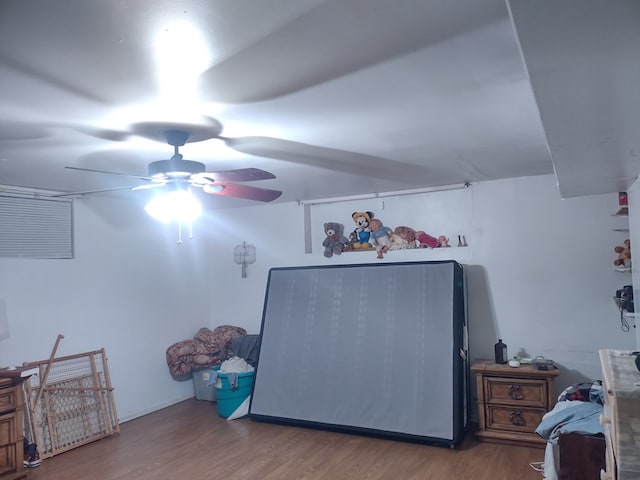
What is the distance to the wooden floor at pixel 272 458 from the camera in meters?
3.43

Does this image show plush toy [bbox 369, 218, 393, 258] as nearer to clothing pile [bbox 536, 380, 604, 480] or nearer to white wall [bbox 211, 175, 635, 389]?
white wall [bbox 211, 175, 635, 389]

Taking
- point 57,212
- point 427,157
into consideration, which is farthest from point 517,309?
point 57,212

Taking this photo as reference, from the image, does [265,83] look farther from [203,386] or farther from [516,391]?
[203,386]

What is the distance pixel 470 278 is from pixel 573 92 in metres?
3.39

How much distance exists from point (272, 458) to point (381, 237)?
2.30m

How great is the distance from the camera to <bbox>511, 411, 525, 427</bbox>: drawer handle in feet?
12.8

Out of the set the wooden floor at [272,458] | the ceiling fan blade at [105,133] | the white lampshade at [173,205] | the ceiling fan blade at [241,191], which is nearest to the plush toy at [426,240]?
the wooden floor at [272,458]

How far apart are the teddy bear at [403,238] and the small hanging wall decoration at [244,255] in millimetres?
1738

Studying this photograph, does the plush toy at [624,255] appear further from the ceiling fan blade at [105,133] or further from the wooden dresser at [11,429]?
the wooden dresser at [11,429]

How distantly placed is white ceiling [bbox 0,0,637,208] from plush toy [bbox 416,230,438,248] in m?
1.26

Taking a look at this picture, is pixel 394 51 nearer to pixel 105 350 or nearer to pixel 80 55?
pixel 80 55

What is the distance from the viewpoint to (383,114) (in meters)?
2.49

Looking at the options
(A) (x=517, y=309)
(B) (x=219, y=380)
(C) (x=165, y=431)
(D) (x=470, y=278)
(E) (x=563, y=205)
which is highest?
(E) (x=563, y=205)

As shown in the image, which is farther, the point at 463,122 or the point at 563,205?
the point at 563,205
